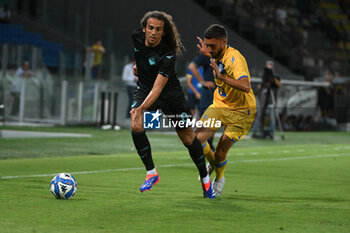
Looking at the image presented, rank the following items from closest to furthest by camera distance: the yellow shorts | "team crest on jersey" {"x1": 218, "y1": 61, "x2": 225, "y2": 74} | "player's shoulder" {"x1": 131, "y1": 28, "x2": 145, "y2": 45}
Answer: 1. "player's shoulder" {"x1": 131, "y1": 28, "x2": 145, "y2": 45}
2. "team crest on jersey" {"x1": 218, "y1": 61, "x2": 225, "y2": 74}
3. the yellow shorts

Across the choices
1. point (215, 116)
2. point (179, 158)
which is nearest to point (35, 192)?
point (215, 116)

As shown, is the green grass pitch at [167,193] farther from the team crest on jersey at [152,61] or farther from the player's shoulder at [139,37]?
the player's shoulder at [139,37]

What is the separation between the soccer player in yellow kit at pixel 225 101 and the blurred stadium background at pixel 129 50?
11.3 m

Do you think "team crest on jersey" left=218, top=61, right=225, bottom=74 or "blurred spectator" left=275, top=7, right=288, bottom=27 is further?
"blurred spectator" left=275, top=7, right=288, bottom=27

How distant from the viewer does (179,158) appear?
13.5 meters

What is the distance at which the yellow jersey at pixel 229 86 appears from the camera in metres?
7.61

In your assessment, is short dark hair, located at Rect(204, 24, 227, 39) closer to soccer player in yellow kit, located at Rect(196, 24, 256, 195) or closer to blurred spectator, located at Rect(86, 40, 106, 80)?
soccer player in yellow kit, located at Rect(196, 24, 256, 195)

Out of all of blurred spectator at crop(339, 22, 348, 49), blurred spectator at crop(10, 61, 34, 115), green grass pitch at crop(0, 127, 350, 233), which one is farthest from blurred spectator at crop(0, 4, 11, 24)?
blurred spectator at crop(339, 22, 348, 49)

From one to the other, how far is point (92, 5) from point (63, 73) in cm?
370

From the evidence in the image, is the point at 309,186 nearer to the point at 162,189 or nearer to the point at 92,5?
the point at 162,189

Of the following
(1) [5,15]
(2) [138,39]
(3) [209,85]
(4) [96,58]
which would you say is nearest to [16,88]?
(4) [96,58]

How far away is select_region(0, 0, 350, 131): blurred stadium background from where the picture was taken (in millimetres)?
22500

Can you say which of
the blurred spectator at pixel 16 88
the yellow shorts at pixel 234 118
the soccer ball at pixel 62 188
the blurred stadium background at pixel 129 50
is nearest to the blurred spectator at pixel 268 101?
the blurred stadium background at pixel 129 50

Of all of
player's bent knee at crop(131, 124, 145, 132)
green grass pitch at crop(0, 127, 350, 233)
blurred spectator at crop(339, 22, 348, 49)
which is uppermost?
player's bent knee at crop(131, 124, 145, 132)
